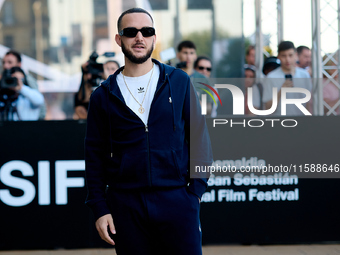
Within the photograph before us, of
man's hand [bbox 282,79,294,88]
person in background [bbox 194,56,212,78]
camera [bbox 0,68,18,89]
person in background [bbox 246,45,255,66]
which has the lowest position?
man's hand [bbox 282,79,294,88]

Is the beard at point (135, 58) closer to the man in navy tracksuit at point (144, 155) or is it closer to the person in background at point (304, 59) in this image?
the man in navy tracksuit at point (144, 155)

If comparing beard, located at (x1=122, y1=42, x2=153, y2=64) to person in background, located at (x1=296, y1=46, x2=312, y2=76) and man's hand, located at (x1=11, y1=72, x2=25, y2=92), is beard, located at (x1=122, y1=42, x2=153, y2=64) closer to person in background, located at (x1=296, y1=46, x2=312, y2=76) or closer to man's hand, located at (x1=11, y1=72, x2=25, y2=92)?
man's hand, located at (x1=11, y1=72, x2=25, y2=92)

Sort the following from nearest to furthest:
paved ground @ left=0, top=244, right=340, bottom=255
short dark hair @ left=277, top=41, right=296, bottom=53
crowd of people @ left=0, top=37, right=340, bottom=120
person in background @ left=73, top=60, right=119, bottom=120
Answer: paved ground @ left=0, top=244, right=340, bottom=255 → crowd of people @ left=0, top=37, right=340, bottom=120 → person in background @ left=73, top=60, right=119, bottom=120 → short dark hair @ left=277, top=41, right=296, bottom=53

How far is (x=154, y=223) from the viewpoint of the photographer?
2.56 meters

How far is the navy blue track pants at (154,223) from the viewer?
257cm

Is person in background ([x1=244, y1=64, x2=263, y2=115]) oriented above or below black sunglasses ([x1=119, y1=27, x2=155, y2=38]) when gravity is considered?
below

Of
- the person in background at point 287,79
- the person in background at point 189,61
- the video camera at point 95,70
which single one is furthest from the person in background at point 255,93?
the video camera at point 95,70

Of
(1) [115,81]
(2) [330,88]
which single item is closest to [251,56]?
(2) [330,88]

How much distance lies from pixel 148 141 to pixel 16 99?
14.6 feet

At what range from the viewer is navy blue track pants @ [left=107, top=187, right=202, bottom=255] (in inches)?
101

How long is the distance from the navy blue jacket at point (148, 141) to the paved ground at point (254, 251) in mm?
2971

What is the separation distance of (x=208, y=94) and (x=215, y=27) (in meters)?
5.23

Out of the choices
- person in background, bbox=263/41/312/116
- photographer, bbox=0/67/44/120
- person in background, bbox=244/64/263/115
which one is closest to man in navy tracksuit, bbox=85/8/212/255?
person in background, bbox=244/64/263/115

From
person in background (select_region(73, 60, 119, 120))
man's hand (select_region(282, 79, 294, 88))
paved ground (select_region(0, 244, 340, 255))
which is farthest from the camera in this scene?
person in background (select_region(73, 60, 119, 120))
